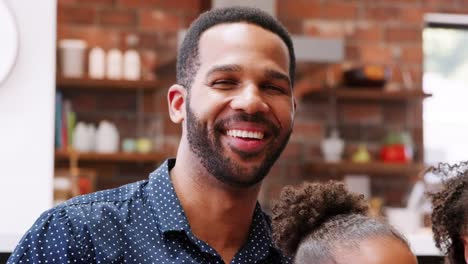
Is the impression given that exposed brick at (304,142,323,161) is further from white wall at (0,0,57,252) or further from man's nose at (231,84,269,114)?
man's nose at (231,84,269,114)

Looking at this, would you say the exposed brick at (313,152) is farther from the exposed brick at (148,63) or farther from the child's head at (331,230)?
the child's head at (331,230)

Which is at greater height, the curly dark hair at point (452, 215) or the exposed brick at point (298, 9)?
the exposed brick at point (298, 9)

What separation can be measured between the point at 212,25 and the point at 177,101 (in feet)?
0.52

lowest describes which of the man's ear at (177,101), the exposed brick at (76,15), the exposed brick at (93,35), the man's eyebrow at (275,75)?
the man's ear at (177,101)

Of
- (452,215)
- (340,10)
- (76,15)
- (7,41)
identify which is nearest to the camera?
(452,215)

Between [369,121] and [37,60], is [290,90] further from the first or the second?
[369,121]

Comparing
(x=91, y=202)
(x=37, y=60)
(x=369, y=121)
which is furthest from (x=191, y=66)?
(x=369, y=121)

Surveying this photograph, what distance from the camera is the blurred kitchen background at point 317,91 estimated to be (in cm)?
465

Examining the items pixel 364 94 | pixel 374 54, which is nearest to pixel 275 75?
pixel 364 94

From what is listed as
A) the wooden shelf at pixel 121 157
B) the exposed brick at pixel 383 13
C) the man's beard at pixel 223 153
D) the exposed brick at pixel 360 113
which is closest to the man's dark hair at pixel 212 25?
the man's beard at pixel 223 153

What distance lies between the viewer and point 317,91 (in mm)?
5039

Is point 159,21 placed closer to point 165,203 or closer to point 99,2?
point 99,2

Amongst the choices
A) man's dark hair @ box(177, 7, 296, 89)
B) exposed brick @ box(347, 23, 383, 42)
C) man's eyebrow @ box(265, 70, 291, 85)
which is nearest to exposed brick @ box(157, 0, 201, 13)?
exposed brick @ box(347, 23, 383, 42)

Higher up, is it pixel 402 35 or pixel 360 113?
pixel 402 35
